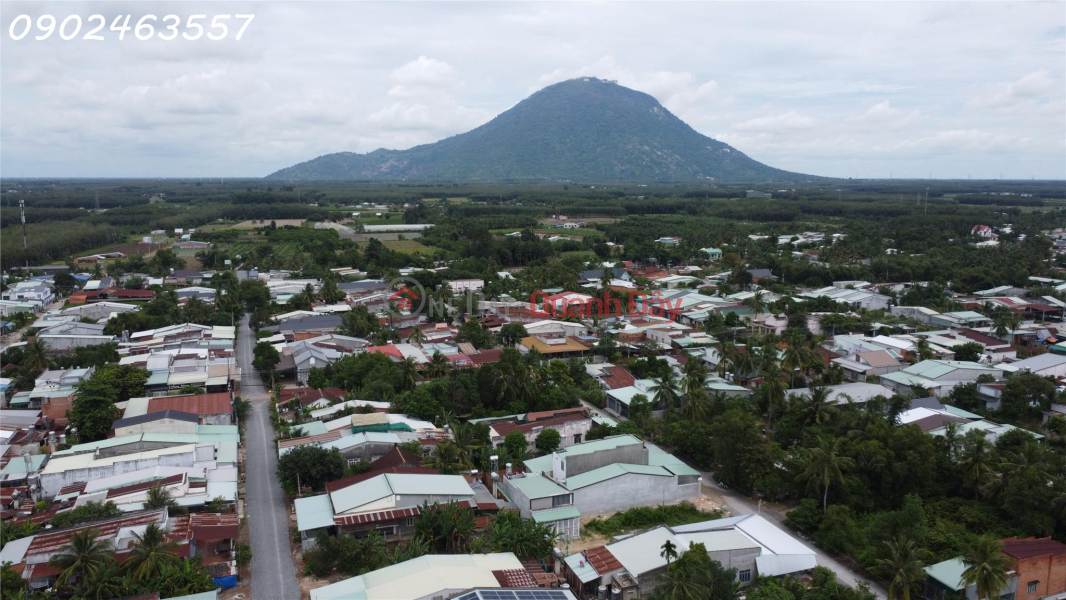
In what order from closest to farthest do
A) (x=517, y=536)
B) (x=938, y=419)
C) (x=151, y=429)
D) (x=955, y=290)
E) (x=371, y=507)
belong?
(x=517, y=536) → (x=371, y=507) → (x=151, y=429) → (x=938, y=419) → (x=955, y=290)

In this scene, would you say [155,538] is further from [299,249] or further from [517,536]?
[299,249]

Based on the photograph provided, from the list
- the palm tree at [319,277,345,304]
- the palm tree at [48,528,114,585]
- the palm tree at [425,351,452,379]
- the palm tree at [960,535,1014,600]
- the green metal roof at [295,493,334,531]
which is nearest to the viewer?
the palm tree at [960,535,1014,600]

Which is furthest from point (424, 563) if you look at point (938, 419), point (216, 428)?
point (938, 419)

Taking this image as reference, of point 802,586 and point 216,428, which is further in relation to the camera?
point 216,428

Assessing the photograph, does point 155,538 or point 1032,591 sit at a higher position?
point 155,538

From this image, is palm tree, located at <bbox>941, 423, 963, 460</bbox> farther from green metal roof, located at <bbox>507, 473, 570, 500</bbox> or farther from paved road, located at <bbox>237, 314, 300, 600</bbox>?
paved road, located at <bbox>237, 314, 300, 600</bbox>

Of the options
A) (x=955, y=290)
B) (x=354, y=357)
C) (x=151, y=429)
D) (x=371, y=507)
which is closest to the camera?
(x=371, y=507)

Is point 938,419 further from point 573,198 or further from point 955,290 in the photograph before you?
point 573,198

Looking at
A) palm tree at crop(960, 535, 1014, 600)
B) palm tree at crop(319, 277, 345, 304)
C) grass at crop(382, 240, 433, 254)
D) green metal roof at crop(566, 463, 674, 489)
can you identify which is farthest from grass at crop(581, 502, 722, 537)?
grass at crop(382, 240, 433, 254)
